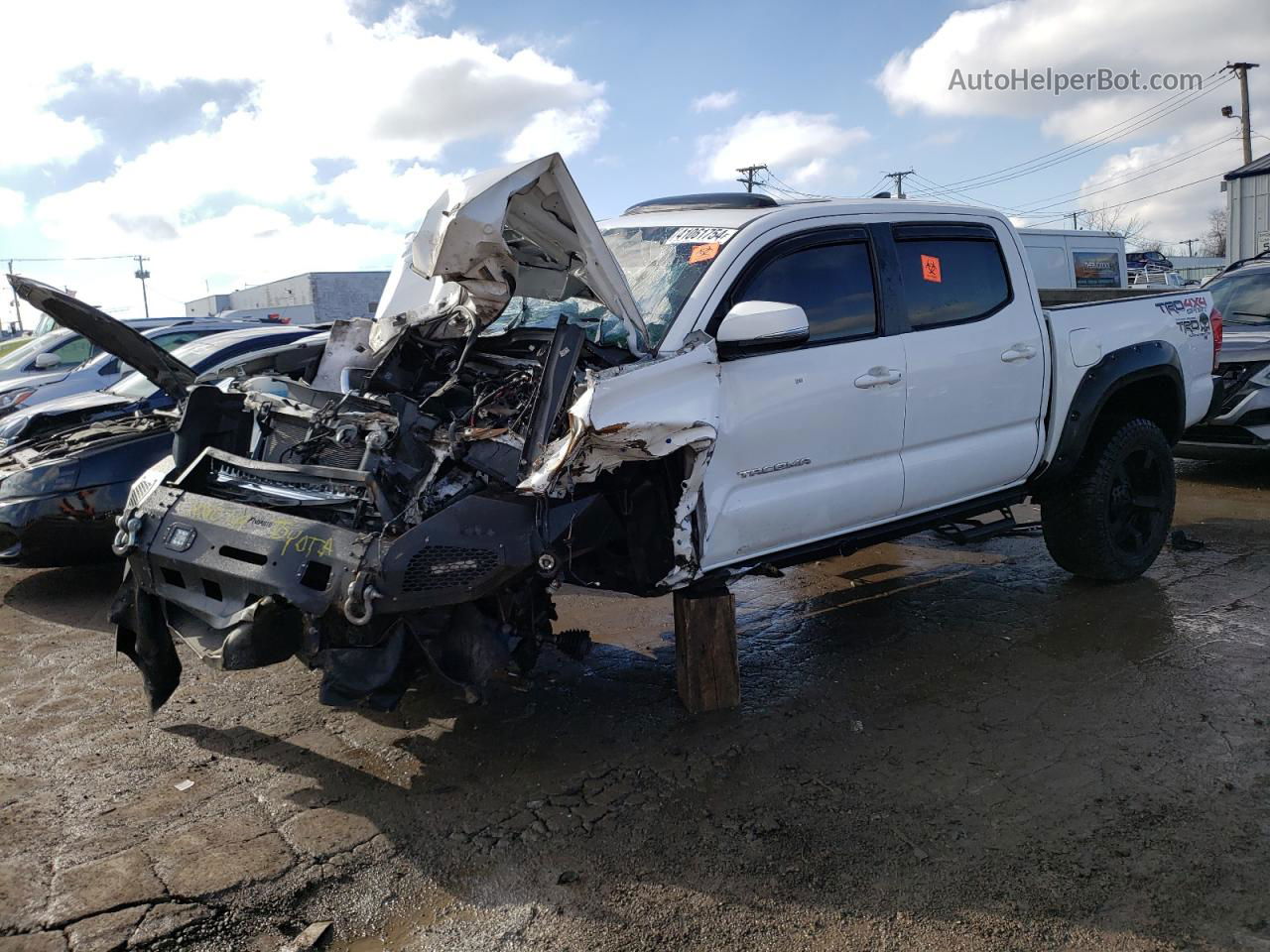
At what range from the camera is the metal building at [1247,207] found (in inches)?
1080

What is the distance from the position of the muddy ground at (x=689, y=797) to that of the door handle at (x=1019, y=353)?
56.2 inches

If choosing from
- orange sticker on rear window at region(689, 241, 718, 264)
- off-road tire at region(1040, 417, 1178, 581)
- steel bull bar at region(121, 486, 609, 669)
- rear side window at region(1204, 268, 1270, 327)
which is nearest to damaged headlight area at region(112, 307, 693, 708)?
steel bull bar at region(121, 486, 609, 669)

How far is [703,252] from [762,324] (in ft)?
2.08

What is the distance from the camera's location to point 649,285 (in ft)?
13.8

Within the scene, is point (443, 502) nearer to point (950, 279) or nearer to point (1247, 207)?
point (950, 279)

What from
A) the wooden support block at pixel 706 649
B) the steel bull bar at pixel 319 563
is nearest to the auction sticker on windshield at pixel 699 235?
the steel bull bar at pixel 319 563

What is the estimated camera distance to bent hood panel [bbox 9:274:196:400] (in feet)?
14.4

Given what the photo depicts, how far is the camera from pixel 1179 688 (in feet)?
14.2

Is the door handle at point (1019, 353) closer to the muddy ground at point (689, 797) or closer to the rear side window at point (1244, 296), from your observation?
the muddy ground at point (689, 797)

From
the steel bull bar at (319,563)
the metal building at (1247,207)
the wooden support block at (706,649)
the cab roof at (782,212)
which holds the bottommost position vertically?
A: the wooden support block at (706,649)

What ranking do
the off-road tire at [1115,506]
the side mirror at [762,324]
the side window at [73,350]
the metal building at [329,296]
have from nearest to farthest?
the side mirror at [762,324] < the off-road tire at [1115,506] < the side window at [73,350] < the metal building at [329,296]

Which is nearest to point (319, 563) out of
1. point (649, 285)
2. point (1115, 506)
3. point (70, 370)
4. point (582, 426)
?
point (582, 426)

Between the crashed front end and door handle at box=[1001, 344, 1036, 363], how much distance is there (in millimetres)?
1835

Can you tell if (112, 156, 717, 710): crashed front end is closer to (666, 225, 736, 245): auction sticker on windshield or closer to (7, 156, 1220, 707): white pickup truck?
(7, 156, 1220, 707): white pickup truck
